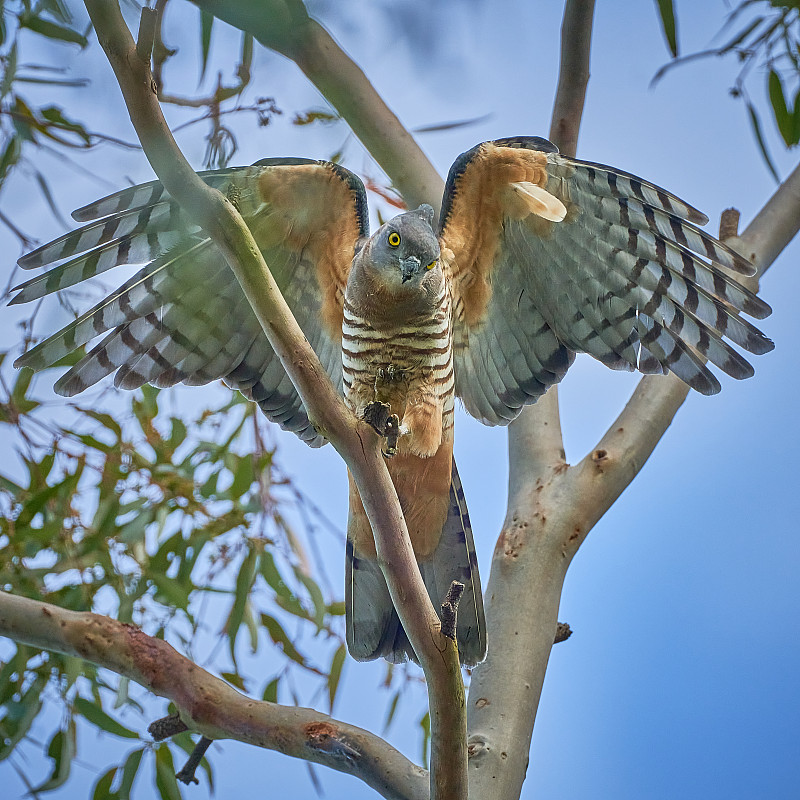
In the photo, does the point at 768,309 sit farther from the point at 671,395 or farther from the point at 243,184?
the point at 243,184

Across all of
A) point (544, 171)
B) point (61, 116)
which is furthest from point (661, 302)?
point (61, 116)

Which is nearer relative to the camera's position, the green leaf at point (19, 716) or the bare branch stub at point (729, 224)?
the green leaf at point (19, 716)

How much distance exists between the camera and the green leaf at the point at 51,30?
68cm

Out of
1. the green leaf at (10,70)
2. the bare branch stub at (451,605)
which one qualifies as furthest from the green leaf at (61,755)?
the green leaf at (10,70)

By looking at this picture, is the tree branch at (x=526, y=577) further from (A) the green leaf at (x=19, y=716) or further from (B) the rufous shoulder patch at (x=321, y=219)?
(A) the green leaf at (x=19, y=716)

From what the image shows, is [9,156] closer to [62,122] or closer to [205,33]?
[62,122]

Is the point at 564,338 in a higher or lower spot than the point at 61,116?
higher

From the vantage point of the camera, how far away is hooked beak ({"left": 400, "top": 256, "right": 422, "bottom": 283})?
1.55 m

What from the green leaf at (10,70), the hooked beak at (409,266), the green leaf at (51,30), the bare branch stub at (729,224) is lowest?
the green leaf at (51,30)

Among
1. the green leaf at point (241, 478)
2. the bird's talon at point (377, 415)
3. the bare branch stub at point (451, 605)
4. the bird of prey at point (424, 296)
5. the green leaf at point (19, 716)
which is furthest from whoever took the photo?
the green leaf at point (241, 478)

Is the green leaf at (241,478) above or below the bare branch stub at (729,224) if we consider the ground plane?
below

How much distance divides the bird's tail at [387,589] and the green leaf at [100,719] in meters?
0.59

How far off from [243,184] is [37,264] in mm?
429

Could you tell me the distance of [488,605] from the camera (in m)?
1.71
